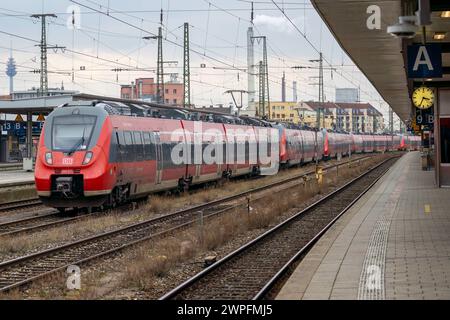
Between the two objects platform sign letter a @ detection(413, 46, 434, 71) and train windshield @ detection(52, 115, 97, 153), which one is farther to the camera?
train windshield @ detection(52, 115, 97, 153)

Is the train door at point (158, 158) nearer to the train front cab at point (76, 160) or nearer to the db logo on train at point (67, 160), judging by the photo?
the train front cab at point (76, 160)

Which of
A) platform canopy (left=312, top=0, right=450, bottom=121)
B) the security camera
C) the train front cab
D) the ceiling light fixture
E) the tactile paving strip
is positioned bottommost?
the tactile paving strip

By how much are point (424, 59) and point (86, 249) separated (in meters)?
8.33

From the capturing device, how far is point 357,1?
13102 mm

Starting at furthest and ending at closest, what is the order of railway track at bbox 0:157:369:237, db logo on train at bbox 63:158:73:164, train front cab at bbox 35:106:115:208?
db logo on train at bbox 63:158:73:164
train front cab at bbox 35:106:115:208
railway track at bbox 0:157:369:237

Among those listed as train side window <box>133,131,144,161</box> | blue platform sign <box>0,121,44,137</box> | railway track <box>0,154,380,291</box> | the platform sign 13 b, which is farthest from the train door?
blue platform sign <box>0,121,44,137</box>

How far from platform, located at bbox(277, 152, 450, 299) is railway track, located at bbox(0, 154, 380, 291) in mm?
3822

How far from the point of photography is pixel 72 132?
18875 millimetres

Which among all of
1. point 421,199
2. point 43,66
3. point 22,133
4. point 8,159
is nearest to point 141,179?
point 421,199

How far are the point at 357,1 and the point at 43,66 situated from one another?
35.2 meters

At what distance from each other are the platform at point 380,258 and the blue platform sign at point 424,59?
356cm

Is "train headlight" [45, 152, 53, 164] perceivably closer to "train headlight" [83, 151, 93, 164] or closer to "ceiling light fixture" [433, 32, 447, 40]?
"train headlight" [83, 151, 93, 164]

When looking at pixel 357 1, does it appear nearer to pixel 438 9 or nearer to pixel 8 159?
pixel 438 9

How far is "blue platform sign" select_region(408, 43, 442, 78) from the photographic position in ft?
49.1
